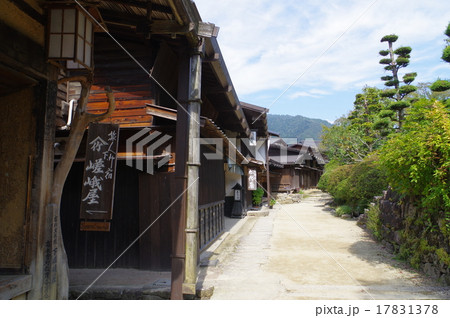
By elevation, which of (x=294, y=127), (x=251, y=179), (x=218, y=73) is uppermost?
(x=294, y=127)

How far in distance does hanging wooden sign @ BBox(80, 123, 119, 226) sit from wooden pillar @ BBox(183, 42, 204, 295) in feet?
6.54

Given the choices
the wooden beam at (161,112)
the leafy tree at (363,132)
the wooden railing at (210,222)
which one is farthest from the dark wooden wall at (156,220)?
the leafy tree at (363,132)

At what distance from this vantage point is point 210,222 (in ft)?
29.1

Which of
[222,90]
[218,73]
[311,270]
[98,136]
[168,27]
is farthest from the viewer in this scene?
[222,90]

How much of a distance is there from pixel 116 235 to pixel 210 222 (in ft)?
9.24

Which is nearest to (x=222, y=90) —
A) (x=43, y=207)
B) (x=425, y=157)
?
(x=425, y=157)

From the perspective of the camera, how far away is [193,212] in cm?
489

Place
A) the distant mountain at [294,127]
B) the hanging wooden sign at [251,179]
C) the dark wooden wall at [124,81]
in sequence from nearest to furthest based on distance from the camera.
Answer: the dark wooden wall at [124,81], the hanging wooden sign at [251,179], the distant mountain at [294,127]

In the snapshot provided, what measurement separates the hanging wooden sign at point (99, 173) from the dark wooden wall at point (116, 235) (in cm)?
109

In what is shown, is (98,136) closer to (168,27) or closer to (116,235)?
(116,235)

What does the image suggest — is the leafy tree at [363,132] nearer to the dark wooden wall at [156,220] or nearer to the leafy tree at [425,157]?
the leafy tree at [425,157]

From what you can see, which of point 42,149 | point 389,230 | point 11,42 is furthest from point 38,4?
point 389,230

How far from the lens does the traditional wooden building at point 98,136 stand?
13.1 feet

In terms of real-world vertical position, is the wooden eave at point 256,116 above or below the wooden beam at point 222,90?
above
